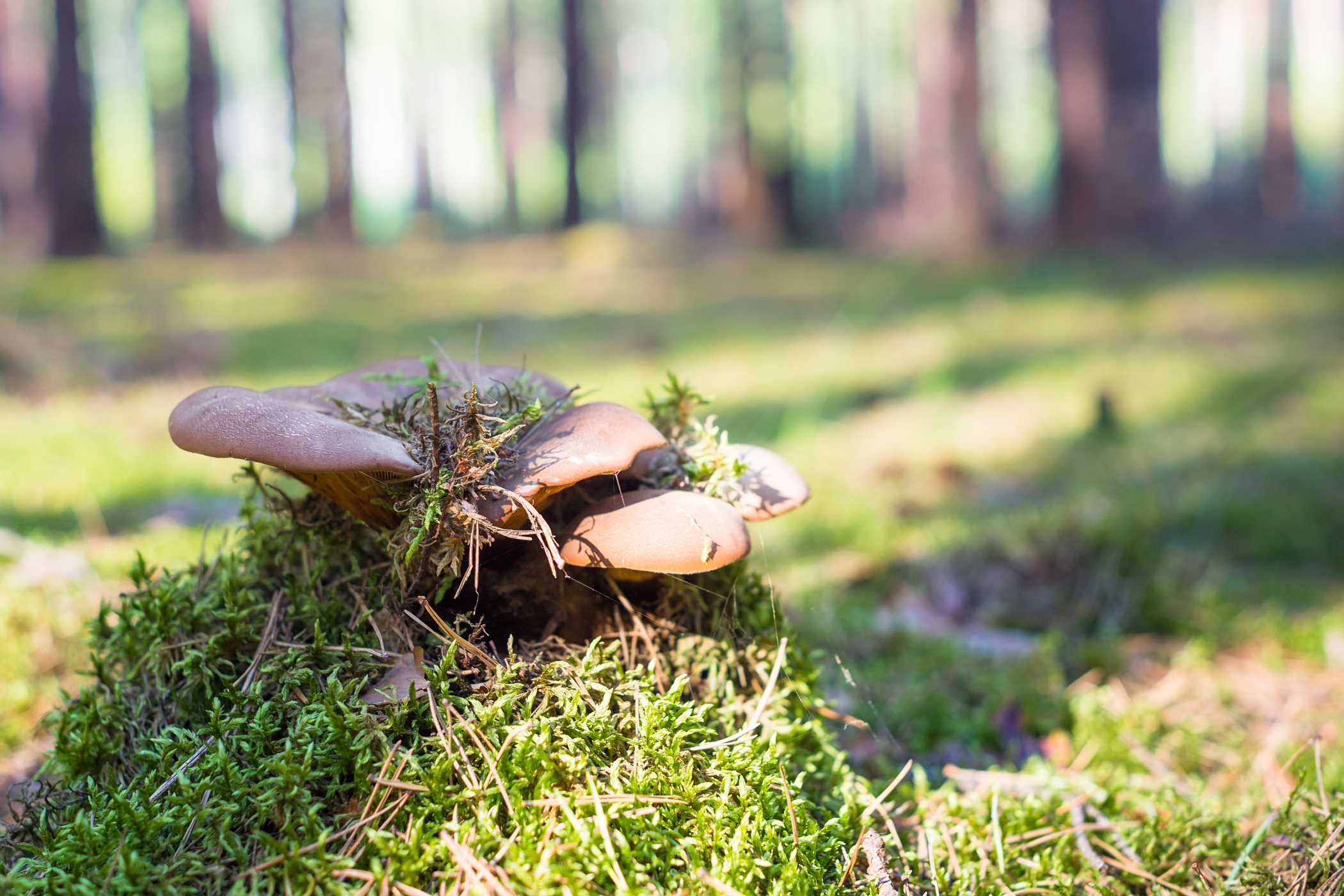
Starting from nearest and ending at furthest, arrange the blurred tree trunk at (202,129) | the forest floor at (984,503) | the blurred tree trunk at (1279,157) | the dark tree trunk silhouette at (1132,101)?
the forest floor at (984,503) < the dark tree trunk silhouette at (1132,101) < the blurred tree trunk at (202,129) < the blurred tree trunk at (1279,157)

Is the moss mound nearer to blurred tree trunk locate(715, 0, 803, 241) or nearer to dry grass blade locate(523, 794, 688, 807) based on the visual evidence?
dry grass blade locate(523, 794, 688, 807)

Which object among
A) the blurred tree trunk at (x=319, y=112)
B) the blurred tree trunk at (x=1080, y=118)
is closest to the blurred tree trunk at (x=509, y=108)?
the blurred tree trunk at (x=319, y=112)

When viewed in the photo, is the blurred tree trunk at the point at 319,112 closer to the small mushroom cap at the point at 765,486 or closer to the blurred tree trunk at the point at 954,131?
the blurred tree trunk at the point at 954,131

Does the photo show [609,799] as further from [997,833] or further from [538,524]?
[997,833]

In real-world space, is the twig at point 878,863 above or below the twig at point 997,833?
above

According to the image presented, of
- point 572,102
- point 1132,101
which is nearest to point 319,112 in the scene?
point 572,102

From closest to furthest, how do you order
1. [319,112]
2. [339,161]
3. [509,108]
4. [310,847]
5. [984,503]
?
[310,847], [984,503], [339,161], [319,112], [509,108]
